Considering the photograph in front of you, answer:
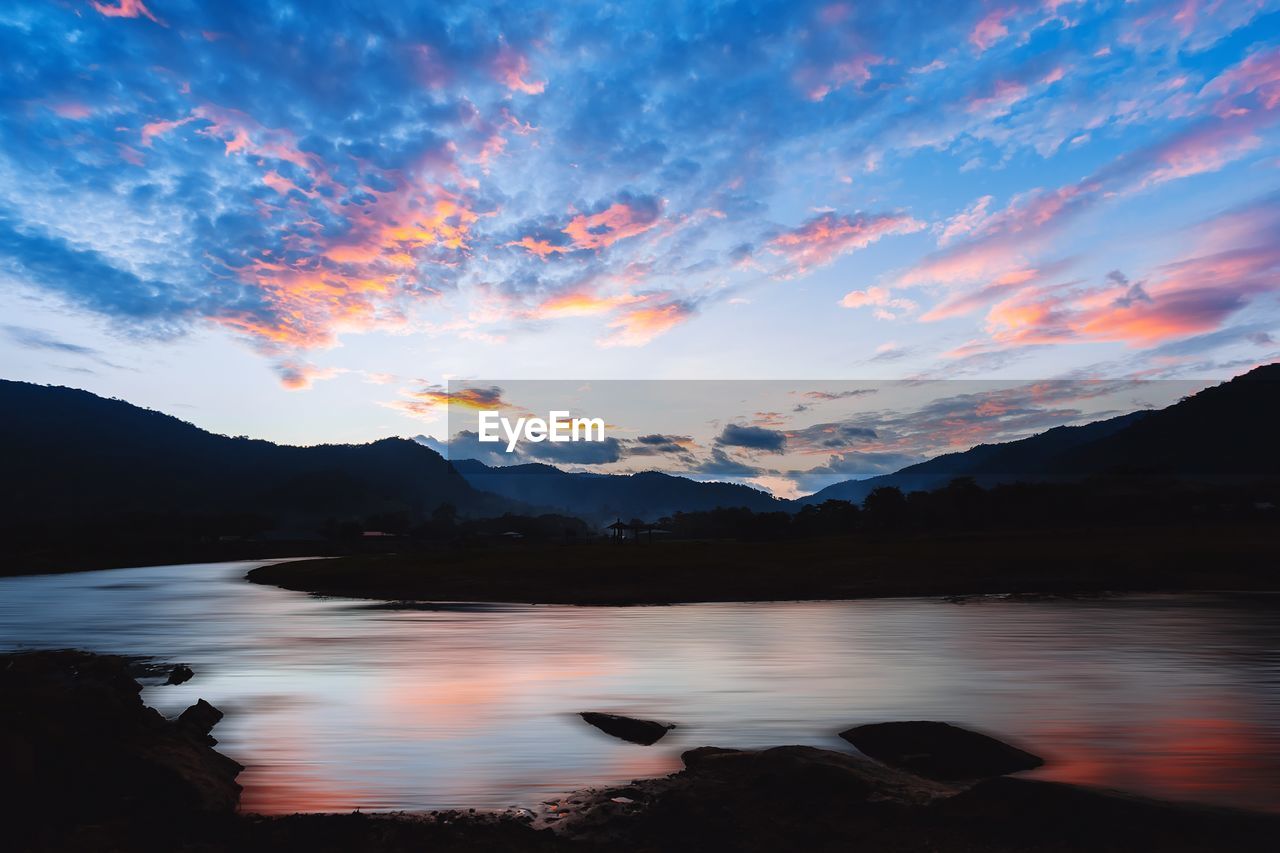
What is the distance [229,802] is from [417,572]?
266 ft

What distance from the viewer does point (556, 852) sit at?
10531mm

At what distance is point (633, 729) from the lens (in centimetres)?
1944

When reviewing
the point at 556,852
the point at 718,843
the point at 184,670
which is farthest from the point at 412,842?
the point at 184,670

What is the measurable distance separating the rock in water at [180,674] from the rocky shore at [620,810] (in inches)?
647

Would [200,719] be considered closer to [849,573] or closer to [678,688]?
[678,688]

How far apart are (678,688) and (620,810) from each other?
15181mm

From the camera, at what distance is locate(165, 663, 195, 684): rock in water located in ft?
96.3

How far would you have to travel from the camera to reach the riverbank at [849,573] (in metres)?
68.9

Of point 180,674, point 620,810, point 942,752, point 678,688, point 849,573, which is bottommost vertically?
point 678,688

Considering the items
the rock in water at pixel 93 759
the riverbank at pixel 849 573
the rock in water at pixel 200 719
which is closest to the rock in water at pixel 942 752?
the rock in water at pixel 93 759

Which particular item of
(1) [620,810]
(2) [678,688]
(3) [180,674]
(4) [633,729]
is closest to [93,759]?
(1) [620,810]

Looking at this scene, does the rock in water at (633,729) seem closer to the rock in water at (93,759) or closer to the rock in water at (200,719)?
the rock in water at (93,759)

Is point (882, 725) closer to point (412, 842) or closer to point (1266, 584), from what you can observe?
point (412, 842)

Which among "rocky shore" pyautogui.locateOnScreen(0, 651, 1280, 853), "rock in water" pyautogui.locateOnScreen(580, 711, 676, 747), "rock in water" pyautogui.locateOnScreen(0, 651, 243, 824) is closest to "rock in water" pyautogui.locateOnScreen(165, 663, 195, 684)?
"rock in water" pyautogui.locateOnScreen(0, 651, 243, 824)
